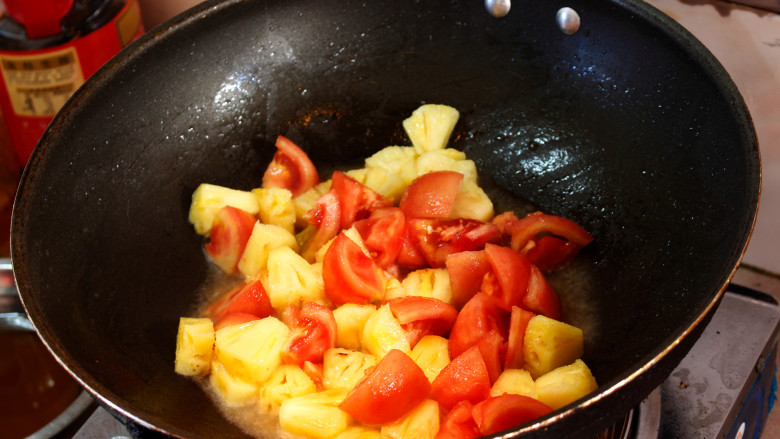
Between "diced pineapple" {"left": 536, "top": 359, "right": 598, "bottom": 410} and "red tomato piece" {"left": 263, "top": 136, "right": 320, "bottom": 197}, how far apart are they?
665mm

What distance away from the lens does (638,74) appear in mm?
1416

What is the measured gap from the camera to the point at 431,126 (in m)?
1.62

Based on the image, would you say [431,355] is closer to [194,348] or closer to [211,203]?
[194,348]

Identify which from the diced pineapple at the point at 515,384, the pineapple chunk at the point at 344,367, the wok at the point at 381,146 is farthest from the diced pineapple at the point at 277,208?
the diced pineapple at the point at 515,384

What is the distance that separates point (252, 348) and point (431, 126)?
639mm

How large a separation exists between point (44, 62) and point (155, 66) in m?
0.47

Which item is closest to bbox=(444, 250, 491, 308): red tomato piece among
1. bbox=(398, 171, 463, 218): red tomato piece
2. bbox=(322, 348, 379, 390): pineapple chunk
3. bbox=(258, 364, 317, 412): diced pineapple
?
bbox=(398, 171, 463, 218): red tomato piece

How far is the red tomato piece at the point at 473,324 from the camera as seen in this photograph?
49.7 inches

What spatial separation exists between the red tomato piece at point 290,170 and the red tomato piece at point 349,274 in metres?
0.23

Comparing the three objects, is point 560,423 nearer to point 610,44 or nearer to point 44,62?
point 610,44

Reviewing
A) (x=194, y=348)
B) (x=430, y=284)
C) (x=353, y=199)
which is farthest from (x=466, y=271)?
(x=194, y=348)

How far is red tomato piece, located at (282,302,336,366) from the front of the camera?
4.19 feet

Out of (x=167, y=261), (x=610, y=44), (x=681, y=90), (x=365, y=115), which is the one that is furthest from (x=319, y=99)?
(x=681, y=90)

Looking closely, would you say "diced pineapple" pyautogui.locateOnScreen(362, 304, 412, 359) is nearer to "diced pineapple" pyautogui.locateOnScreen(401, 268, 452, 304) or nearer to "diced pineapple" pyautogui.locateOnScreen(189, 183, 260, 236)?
"diced pineapple" pyautogui.locateOnScreen(401, 268, 452, 304)
